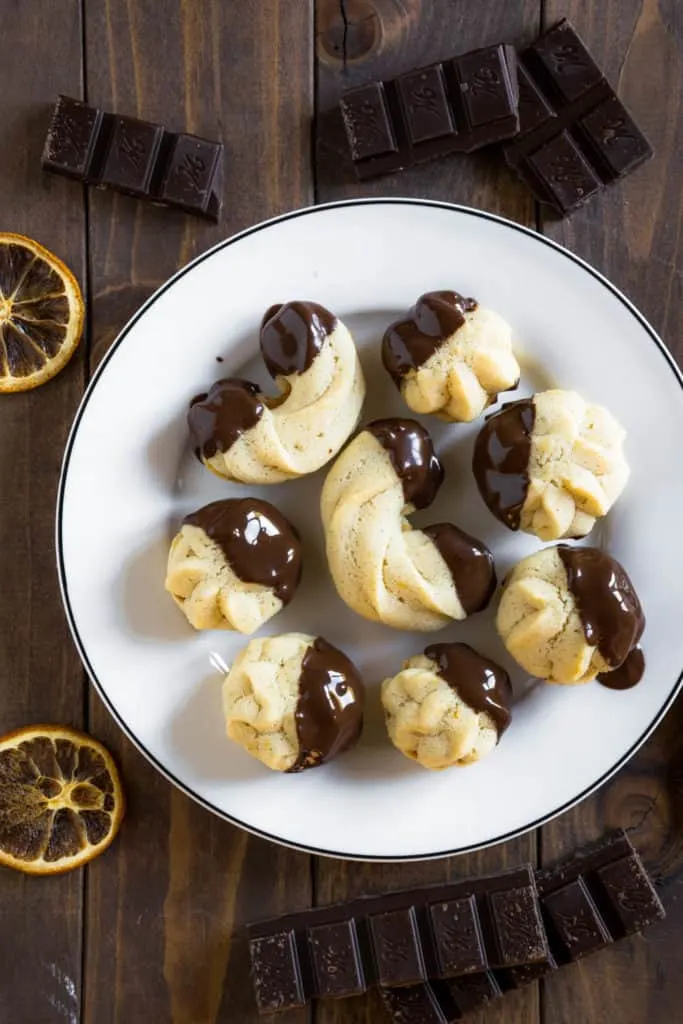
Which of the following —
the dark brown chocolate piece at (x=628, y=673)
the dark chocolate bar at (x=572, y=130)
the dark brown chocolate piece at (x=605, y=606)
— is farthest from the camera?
the dark chocolate bar at (x=572, y=130)

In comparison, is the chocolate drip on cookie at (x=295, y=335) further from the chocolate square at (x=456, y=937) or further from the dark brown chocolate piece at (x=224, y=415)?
the chocolate square at (x=456, y=937)

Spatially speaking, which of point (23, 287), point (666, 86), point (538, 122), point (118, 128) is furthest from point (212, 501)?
point (666, 86)

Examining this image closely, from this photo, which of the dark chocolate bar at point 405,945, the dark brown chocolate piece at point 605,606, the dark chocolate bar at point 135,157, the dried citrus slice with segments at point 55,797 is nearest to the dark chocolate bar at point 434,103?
the dark chocolate bar at point 135,157

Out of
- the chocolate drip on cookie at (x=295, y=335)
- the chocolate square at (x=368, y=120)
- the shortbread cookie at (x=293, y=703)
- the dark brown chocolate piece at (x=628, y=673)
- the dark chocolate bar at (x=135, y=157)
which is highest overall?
the chocolate square at (x=368, y=120)

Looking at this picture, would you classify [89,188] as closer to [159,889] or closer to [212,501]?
[212,501]

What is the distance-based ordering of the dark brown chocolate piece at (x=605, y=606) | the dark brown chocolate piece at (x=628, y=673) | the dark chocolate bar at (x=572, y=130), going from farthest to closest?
the dark chocolate bar at (x=572, y=130) < the dark brown chocolate piece at (x=628, y=673) < the dark brown chocolate piece at (x=605, y=606)

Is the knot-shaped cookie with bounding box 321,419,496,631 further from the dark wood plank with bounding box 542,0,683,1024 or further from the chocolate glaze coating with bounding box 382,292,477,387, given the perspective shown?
the dark wood plank with bounding box 542,0,683,1024
